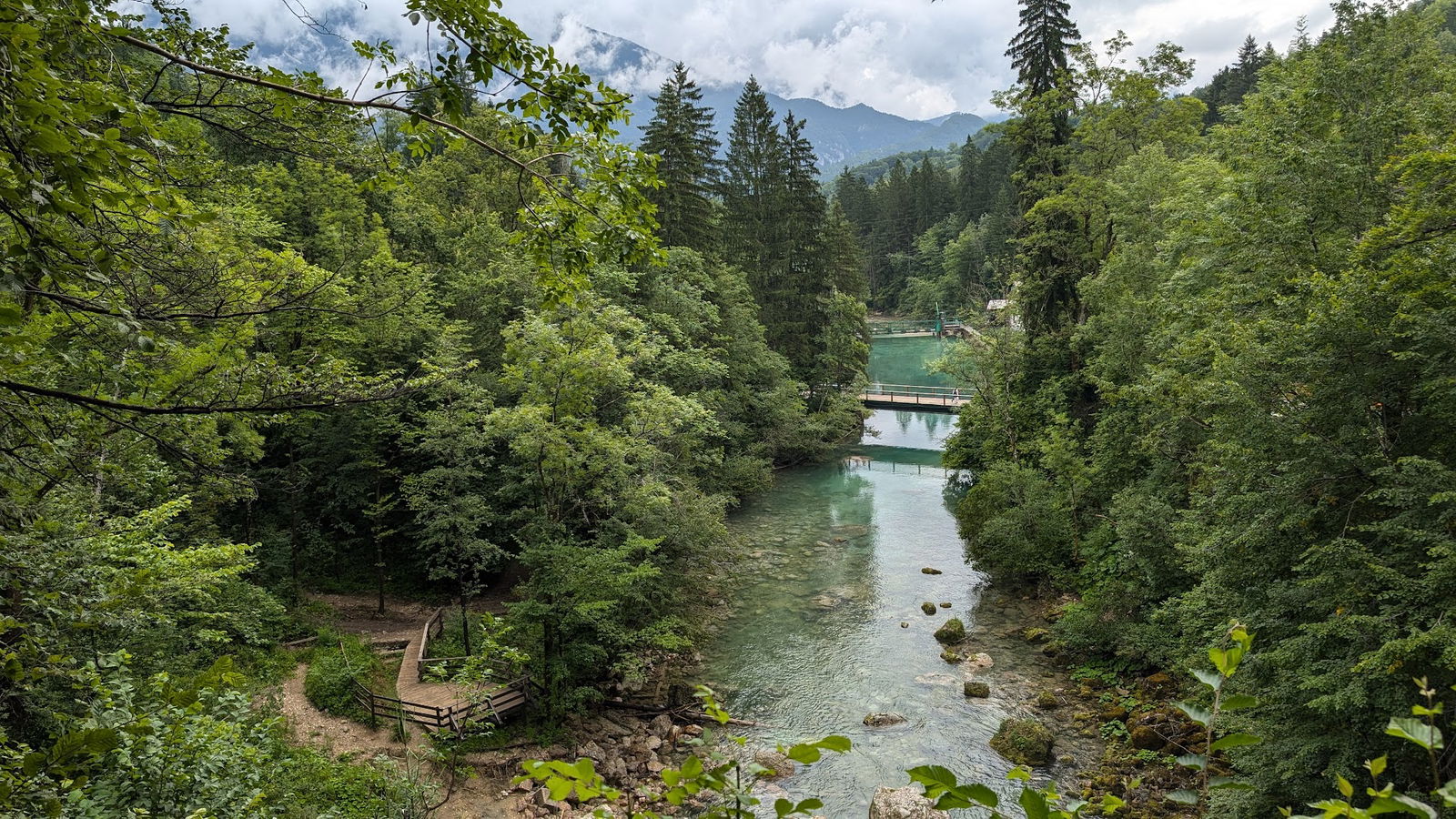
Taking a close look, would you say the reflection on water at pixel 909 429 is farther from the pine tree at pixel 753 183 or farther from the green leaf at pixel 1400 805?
the green leaf at pixel 1400 805

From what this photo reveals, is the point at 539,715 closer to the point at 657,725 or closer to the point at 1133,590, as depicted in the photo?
the point at 657,725

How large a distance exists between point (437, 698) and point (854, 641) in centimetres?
809

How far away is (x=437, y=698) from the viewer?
11789mm

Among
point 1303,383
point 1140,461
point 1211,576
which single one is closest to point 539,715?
point 1211,576

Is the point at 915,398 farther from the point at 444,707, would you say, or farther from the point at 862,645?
the point at 444,707

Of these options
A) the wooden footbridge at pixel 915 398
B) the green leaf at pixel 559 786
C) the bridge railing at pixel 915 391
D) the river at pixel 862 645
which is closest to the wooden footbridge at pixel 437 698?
the river at pixel 862 645

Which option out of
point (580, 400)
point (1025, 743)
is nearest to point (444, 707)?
point (580, 400)

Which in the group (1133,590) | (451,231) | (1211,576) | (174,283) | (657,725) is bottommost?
(657,725)

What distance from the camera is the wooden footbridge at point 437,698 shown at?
1086 cm

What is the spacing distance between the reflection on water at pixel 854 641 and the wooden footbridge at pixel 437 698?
12.2 ft

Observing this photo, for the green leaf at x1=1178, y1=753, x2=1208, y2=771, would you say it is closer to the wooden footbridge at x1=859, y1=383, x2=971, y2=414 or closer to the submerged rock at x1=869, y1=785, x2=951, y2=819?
the submerged rock at x1=869, y1=785, x2=951, y2=819

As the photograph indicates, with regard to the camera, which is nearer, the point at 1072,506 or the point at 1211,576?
the point at 1211,576

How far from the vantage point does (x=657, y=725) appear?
12.4 meters

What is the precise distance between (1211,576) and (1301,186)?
20.1 ft
